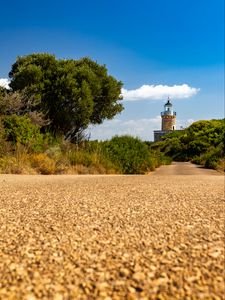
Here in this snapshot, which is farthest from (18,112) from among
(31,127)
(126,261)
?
(126,261)

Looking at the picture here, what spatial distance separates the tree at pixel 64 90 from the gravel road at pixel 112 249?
41.5 feet

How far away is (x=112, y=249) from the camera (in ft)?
9.62

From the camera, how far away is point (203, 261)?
266 cm

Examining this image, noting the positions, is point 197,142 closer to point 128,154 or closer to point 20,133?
point 128,154

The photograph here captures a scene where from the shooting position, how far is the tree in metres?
17.6

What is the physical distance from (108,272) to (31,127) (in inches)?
424

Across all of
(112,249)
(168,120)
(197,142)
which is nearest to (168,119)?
(168,120)

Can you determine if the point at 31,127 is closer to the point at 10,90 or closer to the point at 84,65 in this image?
the point at 10,90

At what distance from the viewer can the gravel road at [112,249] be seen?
7.72ft

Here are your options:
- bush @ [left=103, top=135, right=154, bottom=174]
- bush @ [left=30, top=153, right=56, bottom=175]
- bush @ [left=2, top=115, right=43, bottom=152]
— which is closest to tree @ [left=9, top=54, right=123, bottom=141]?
bush @ [left=103, top=135, right=154, bottom=174]

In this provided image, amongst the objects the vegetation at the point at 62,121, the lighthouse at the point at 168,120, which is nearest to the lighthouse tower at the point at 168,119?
the lighthouse at the point at 168,120

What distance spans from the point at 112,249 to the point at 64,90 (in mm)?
15489

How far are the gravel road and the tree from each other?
1265cm

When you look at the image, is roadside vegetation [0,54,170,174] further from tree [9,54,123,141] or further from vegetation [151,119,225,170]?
vegetation [151,119,225,170]
